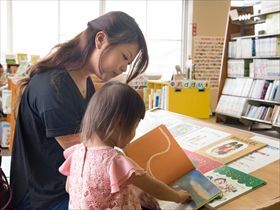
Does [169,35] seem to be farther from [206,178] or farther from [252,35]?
[206,178]

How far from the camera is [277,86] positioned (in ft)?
16.3

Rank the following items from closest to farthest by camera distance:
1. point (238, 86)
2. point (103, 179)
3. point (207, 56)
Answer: point (103, 179)
point (238, 86)
point (207, 56)

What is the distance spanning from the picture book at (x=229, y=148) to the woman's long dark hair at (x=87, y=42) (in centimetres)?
53

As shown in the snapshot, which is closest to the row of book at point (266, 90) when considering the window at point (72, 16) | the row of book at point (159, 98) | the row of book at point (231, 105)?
the row of book at point (231, 105)

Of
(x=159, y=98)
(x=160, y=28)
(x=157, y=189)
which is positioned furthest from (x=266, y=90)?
(x=157, y=189)

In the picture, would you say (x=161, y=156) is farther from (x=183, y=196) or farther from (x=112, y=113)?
(x=112, y=113)

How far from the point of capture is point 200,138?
5.21ft

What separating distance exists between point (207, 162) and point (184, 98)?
3818 millimetres

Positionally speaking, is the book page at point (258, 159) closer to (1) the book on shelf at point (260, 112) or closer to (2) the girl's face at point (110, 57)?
(2) the girl's face at point (110, 57)

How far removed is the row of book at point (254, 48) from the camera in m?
5.05

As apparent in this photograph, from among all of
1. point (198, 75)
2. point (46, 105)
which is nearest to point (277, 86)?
point (198, 75)

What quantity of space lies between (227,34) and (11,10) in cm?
383

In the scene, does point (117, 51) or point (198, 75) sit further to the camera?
point (198, 75)

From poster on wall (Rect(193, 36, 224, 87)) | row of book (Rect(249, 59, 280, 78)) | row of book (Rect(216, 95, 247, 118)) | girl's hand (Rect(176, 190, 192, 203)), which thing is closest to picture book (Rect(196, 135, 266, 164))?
girl's hand (Rect(176, 190, 192, 203))
